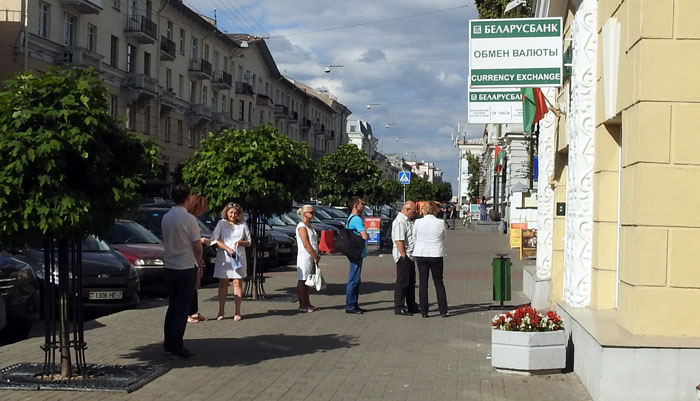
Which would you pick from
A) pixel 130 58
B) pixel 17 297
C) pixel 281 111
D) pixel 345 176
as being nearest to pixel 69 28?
pixel 130 58

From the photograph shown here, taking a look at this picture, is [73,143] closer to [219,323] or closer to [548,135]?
[219,323]

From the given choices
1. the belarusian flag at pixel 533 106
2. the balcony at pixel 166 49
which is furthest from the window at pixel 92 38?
the belarusian flag at pixel 533 106

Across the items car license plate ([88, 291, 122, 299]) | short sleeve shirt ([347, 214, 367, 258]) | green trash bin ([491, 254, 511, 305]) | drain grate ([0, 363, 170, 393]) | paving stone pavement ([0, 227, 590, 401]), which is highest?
short sleeve shirt ([347, 214, 367, 258])

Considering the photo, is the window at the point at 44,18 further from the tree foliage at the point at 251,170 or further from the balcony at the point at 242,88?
the balcony at the point at 242,88

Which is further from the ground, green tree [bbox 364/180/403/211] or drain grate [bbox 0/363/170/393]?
green tree [bbox 364/180/403/211]

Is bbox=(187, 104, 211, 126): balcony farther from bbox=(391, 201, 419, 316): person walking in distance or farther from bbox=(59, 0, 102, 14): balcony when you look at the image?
bbox=(391, 201, 419, 316): person walking in distance

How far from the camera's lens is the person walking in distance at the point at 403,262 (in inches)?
572

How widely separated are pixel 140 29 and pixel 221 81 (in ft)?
50.2

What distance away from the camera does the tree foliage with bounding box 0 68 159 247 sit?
7.87 metres

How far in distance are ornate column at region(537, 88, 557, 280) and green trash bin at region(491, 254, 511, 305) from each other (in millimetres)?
557

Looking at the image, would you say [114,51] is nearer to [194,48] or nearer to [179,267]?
[194,48]

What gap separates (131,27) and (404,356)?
39083 mm

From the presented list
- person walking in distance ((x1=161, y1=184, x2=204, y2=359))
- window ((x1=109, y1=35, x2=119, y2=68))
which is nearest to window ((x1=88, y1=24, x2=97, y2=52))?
window ((x1=109, y1=35, x2=119, y2=68))

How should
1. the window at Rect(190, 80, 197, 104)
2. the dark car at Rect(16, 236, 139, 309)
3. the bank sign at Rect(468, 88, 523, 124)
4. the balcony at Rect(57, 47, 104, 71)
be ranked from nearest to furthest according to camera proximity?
the dark car at Rect(16, 236, 139, 309)
the bank sign at Rect(468, 88, 523, 124)
the balcony at Rect(57, 47, 104, 71)
the window at Rect(190, 80, 197, 104)
